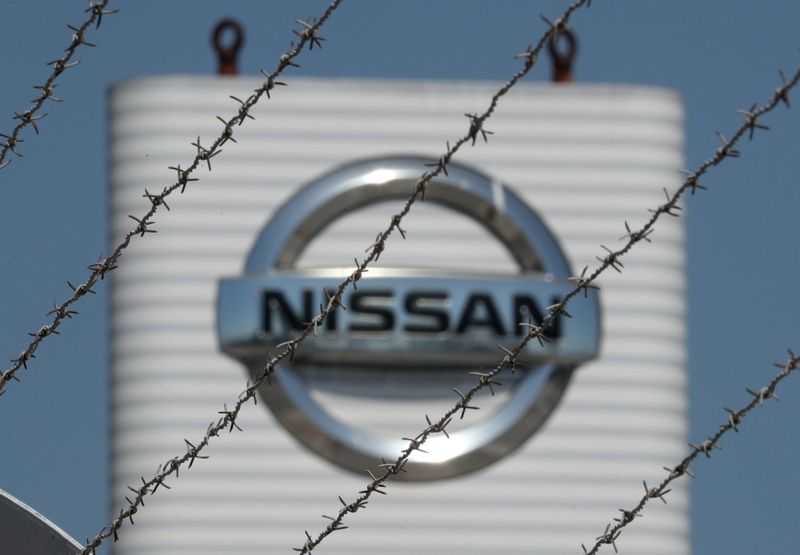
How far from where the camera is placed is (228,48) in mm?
19469

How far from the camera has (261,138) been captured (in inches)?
738

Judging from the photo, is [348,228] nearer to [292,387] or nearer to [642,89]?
[292,387]

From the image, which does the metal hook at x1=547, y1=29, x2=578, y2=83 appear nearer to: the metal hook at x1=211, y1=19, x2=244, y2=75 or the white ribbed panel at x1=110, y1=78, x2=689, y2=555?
the white ribbed panel at x1=110, y1=78, x2=689, y2=555

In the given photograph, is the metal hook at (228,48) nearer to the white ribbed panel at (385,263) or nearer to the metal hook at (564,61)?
the white ribbed panel at (385,263)

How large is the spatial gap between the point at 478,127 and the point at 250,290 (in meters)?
13.3

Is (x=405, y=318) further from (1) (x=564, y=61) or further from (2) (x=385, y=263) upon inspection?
(1) (x=564, y=61)

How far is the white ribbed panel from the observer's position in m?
18.5

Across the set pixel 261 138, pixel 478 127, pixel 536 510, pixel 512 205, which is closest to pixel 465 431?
pixel 536 510

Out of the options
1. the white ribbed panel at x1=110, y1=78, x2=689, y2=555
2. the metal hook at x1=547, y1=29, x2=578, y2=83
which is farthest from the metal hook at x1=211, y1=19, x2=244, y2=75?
the metal hook at x1=547, y1=29, x2=578, y2=83

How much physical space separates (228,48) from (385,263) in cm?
277

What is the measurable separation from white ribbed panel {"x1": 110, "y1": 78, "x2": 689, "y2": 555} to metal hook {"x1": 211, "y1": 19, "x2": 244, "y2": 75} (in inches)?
13.8

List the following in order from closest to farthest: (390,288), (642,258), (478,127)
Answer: (478,127)
(390,288)
(642,258)

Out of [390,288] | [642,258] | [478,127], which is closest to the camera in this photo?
[478,127]

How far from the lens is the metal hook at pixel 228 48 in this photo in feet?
63.4
